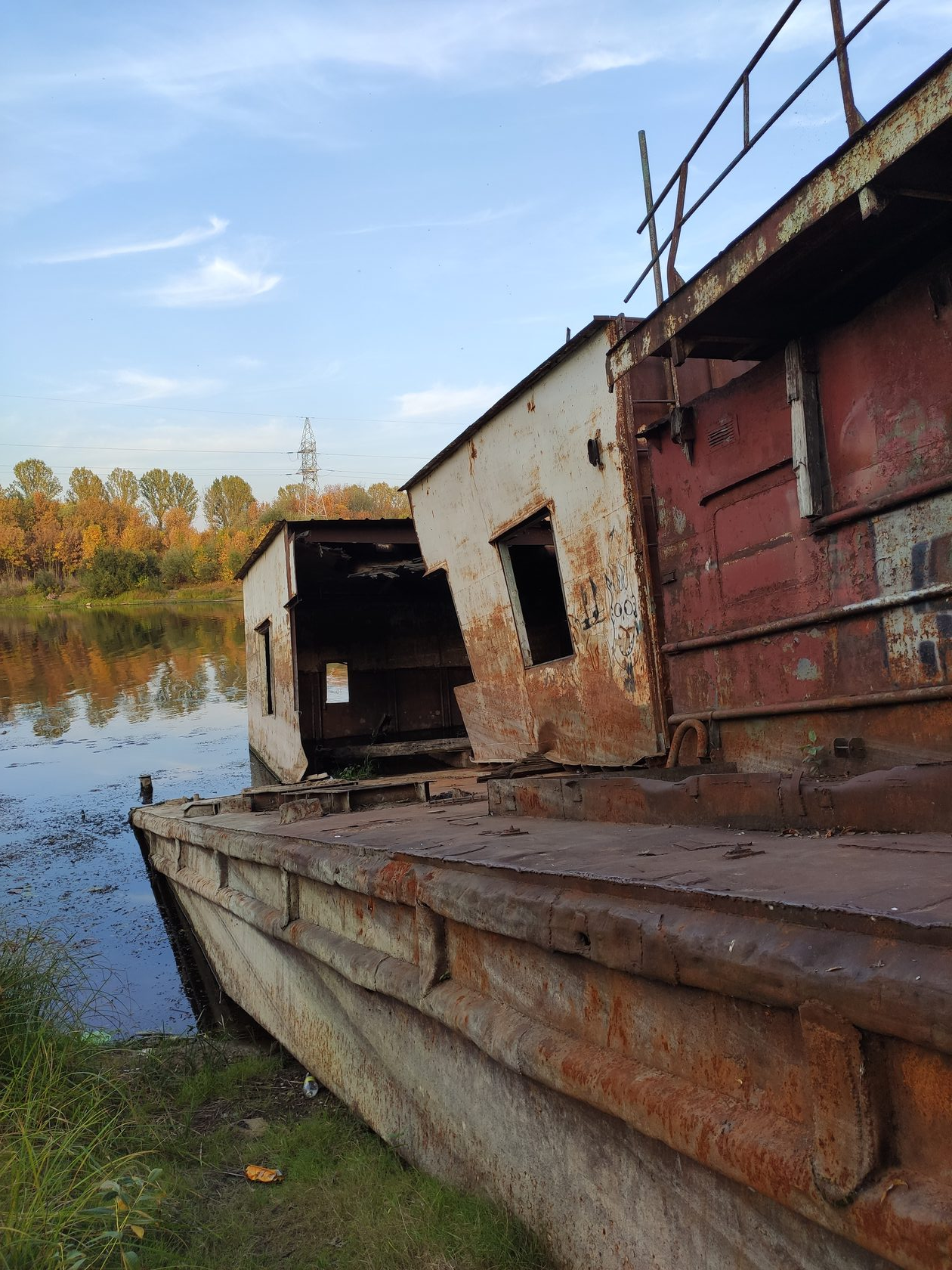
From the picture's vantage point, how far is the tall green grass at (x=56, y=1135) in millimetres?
2822

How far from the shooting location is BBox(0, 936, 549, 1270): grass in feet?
9.90

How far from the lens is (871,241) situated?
4.25m

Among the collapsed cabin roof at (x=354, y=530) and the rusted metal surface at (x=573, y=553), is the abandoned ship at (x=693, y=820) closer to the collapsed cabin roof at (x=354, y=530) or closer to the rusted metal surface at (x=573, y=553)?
the rusted metal surface at (x=573, y=553)

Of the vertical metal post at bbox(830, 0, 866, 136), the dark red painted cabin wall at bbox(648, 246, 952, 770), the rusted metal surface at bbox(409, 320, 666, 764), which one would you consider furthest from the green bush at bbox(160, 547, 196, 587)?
the vertical metal post at bbox(830, 0, 866, 136)

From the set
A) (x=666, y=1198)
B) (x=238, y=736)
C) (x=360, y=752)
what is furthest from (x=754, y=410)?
(x=238, y=736)

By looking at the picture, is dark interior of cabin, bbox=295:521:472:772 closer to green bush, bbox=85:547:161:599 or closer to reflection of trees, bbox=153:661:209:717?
reflection of trees, bbox=153:661:209:717

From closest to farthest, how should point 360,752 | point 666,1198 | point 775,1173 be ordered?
point 775,1173 → point 666,1198 → point 360,752

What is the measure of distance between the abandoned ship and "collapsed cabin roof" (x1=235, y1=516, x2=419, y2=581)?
3048mm

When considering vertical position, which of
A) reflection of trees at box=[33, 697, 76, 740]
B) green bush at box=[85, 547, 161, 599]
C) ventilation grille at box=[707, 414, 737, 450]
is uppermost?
green bush at box=[85, 547, 161, 599]

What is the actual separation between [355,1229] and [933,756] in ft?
10.5

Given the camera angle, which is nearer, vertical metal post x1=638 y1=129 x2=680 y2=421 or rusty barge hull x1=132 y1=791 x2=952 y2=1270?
rusty barge hull x1=132 y1=791 x2=952 y2=1270

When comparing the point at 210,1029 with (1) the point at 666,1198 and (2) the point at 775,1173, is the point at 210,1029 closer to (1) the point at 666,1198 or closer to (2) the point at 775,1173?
(1) the point at 666,1198

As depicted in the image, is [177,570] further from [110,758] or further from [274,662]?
[274,662]

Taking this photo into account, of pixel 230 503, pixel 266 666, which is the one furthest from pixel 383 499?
pixel 266 666
